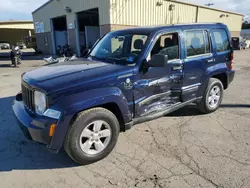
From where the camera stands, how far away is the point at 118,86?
3242mm

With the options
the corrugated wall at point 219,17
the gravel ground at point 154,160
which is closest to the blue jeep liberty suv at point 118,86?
the gravel ground at point 154,160

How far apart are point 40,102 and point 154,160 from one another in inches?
72.7

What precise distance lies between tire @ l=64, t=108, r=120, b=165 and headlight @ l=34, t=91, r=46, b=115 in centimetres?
45

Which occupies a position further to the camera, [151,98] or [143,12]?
[143,12]

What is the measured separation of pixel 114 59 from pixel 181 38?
1370mm

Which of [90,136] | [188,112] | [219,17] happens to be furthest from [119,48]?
[219,17]

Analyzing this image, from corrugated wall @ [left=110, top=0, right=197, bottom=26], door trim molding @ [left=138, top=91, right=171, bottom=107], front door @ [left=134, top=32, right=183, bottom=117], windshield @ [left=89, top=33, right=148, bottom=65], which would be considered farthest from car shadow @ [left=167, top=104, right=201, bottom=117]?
corrugated wall @ [left=110, top=0, right=197, bottom=26]

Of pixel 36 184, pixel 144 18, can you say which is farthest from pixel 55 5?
pixel 36 184

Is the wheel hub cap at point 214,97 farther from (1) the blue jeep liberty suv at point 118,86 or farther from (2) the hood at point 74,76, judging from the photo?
(2) the hood at point 74,76

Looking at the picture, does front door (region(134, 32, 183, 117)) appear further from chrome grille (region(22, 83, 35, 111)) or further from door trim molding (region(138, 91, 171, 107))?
chrome grille (region(22, 83, 35, 111))

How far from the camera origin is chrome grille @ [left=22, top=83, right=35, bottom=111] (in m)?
3.08

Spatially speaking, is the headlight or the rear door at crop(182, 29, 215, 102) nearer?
the headlight

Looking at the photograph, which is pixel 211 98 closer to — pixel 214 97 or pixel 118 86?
pixel 214 97

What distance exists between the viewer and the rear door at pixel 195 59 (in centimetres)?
419
